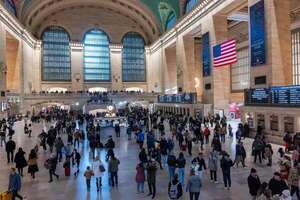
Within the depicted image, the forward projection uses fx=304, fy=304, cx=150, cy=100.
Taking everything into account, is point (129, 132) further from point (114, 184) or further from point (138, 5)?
point (138, 5)

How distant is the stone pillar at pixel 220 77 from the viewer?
28.0 meters

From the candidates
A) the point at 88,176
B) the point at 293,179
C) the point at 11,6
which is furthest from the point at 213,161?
the point at 11,6

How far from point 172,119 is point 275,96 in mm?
8024

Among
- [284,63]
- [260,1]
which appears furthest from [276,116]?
[260,1]

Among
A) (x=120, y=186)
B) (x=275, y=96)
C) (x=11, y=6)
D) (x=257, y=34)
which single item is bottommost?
(x=120, y=186)

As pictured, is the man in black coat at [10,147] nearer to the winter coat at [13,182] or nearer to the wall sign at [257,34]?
the winter coat at [13,182]

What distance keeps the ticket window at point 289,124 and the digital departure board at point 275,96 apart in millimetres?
722

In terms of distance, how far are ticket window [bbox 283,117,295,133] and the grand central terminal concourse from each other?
5 cm

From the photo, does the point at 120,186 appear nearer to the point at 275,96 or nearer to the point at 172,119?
the point at 275,96

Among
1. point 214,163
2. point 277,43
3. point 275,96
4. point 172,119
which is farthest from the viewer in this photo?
point 172,119

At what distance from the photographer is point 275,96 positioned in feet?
53.6

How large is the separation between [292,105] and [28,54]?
3780 centimetres

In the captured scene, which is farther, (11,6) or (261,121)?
(11,6)

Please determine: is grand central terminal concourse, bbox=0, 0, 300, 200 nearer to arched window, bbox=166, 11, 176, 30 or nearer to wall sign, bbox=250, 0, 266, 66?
wall sign, bbox=250, 0, 266, 66
